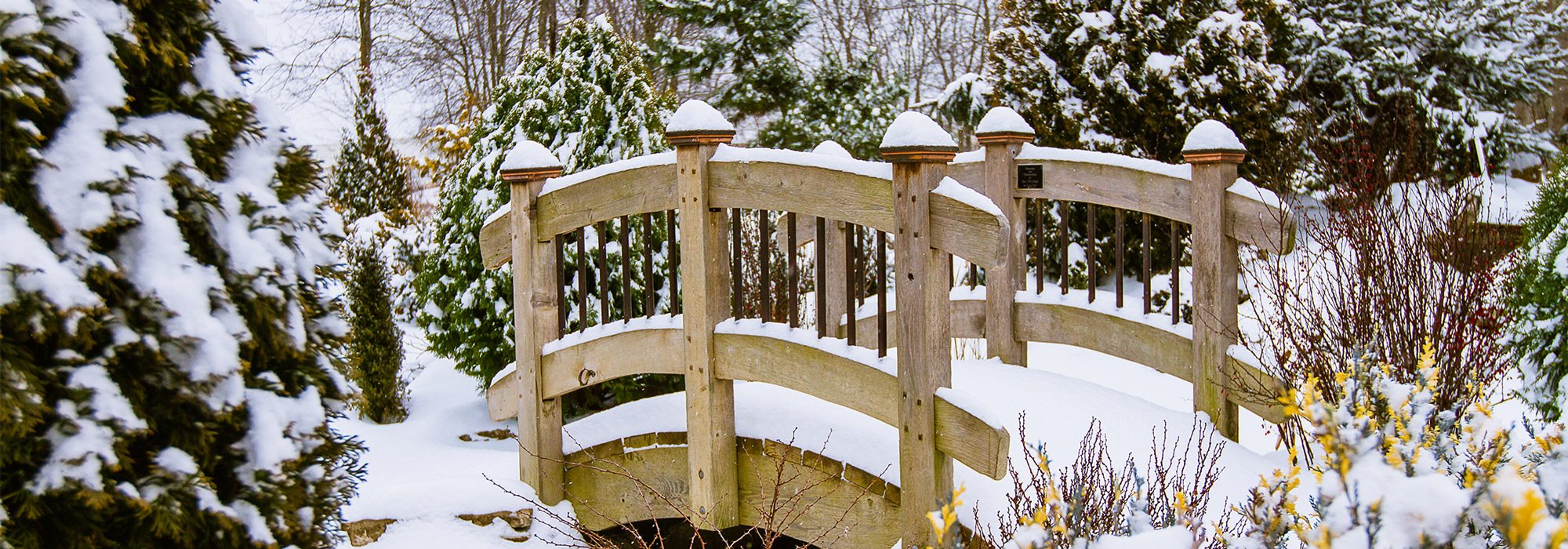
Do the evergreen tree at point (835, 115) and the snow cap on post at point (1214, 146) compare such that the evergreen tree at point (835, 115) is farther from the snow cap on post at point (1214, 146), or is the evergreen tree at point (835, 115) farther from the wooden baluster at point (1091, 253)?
the snow cap on post at point (1214, 146)

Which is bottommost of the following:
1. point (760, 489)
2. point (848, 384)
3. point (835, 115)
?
point (760, 489)

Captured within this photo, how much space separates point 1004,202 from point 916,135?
6.81 feet

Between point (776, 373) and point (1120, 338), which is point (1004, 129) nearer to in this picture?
point (1120, 338)

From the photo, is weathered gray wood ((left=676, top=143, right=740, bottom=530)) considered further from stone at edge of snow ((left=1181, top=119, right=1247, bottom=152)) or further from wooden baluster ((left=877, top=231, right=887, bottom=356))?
stone at edge of snow ((left=1181, top=119, right=1247, bottom=152))

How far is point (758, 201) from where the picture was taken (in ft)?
13.9

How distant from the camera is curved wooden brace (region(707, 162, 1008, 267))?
352 cm

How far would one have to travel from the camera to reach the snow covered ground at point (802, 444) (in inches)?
173

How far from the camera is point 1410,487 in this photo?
5.21 feet

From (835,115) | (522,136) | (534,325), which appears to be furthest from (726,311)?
(835,115)

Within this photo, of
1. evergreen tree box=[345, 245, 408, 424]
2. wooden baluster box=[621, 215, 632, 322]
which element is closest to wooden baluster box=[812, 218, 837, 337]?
wooden baluster box=[621, 215, 632, 322]

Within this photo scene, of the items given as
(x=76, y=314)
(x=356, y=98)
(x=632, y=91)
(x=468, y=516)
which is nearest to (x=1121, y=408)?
(x=468, y=516)

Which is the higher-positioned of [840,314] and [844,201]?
[844,201]

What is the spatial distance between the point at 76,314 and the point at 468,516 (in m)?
2.53

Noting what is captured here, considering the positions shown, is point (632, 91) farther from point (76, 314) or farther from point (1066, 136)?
point (76, 314)
